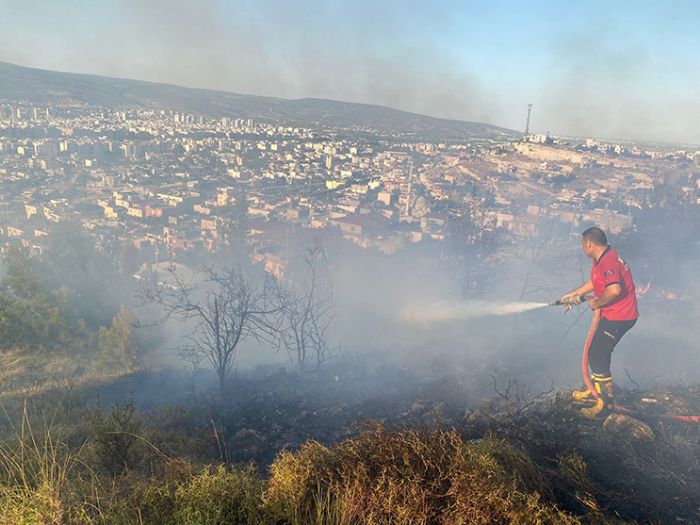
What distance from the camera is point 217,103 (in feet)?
326

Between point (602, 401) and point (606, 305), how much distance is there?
1.05m

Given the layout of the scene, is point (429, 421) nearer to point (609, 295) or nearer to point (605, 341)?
point (605, 341)

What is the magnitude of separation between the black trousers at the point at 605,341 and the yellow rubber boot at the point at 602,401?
0.06 metres

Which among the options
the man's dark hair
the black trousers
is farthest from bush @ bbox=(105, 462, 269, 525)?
the man's dark hair

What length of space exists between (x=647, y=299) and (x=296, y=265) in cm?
1660

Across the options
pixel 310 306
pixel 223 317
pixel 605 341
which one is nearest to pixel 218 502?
pixel 605 341

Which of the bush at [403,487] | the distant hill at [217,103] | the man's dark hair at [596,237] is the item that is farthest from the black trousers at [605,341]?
the distant hill at [217,103]

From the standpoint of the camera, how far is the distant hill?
259 feet

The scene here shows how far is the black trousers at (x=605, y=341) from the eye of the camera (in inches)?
189

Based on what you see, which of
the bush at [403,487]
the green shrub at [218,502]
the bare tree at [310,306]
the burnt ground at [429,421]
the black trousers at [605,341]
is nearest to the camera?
the bush at [403,487]

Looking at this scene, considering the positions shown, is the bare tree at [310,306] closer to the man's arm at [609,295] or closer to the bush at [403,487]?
the man's arm at [609,295]

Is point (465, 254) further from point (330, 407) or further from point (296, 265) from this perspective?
point (330, 407)

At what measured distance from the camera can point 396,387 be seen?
31.7 ft

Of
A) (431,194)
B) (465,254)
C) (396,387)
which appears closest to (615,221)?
(465,254)
